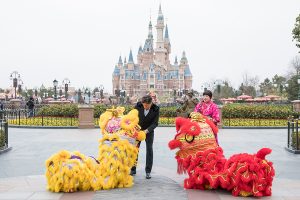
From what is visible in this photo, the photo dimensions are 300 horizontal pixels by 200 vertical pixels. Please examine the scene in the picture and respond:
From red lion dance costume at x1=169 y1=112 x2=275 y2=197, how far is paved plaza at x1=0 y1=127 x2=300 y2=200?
193 mm

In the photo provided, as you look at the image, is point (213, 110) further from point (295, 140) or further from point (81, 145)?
point (81, 145)

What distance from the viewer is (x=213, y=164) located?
7.38 meters

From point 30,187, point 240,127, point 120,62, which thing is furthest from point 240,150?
point 120,62

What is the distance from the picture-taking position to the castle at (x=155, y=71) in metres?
136

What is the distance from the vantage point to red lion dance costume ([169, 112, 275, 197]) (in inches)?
274

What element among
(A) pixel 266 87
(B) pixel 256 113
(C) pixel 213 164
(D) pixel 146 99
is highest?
(A) pixel 266 87

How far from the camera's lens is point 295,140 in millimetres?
12820

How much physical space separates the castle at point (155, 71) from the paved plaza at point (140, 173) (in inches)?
4673

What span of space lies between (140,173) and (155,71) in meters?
126

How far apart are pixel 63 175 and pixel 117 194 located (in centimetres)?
94

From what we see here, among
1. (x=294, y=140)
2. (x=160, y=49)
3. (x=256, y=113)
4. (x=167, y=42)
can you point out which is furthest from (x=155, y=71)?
(x=294, y=140)

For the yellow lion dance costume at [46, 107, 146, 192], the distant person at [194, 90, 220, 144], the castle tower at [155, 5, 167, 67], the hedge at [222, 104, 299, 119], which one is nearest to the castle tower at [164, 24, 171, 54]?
the castle tower at [155, 5, 167, 67]

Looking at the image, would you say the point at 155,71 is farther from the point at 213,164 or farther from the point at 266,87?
the point at 213,164

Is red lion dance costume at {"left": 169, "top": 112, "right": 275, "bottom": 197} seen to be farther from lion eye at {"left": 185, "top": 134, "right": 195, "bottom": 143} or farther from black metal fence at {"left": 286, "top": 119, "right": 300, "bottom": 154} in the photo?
black metal fence at {"left": 286, "top": 119, "right": 300, "bottom": 154}
